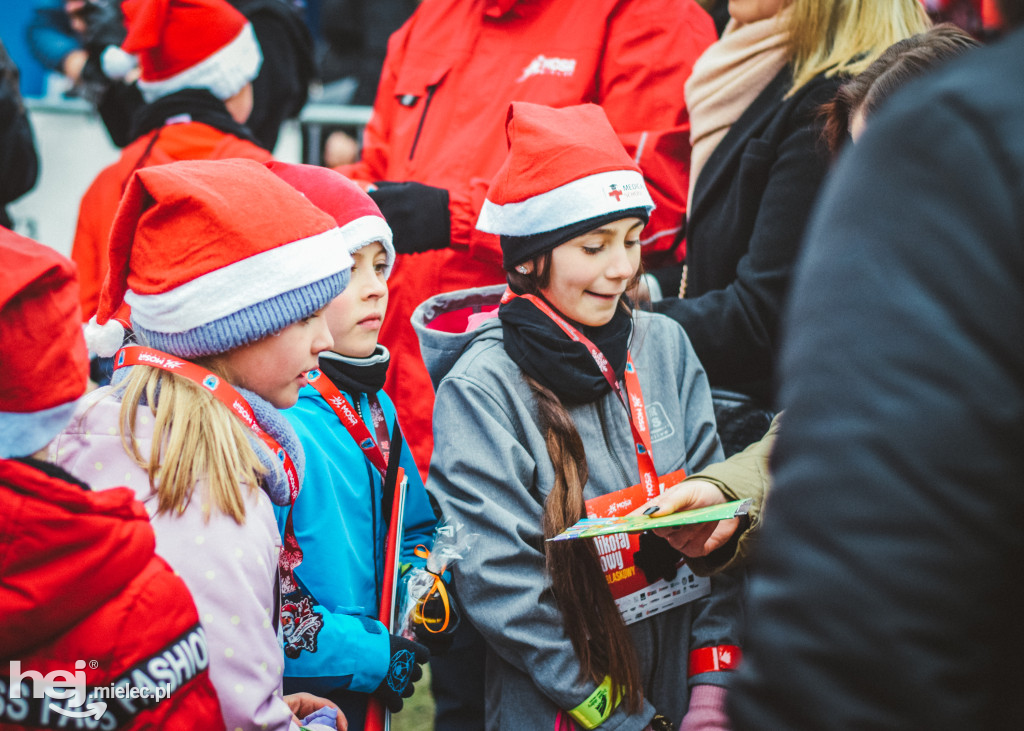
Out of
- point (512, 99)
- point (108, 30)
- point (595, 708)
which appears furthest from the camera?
point (108, 30)

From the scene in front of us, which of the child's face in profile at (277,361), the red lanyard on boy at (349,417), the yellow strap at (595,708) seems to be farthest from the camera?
the red lanyard on boy at (349,417)

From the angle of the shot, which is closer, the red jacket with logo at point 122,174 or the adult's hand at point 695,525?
the adult's hand at point 695,525

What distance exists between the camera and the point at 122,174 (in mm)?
3396

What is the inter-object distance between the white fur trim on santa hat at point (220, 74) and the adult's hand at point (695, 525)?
2514mm

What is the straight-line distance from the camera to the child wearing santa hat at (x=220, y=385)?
1.58 m

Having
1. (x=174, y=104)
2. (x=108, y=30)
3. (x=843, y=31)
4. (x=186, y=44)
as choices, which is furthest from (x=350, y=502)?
(x=108, y=30)

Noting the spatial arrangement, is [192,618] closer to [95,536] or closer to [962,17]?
[95,536]

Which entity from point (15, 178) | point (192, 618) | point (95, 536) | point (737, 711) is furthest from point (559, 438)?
point (15, 178)

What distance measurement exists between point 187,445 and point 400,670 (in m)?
0.77

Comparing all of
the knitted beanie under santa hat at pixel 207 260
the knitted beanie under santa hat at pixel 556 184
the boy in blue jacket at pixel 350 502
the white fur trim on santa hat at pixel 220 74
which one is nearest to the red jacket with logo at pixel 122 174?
the white fur trim on santa hat at pixel 220 74

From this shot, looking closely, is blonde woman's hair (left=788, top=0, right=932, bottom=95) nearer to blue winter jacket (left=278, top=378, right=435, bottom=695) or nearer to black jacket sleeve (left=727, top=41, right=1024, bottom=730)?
blue winter jacket (left=278, top=378, right=435, bottom=695)

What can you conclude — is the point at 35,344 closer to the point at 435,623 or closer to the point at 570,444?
the point at 435,623

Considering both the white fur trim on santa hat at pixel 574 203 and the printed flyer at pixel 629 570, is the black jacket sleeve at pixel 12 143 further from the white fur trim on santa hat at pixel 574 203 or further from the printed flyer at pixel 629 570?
the printed flyer at pixel 629 570

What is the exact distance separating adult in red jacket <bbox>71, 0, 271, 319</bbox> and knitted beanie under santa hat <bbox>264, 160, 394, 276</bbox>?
960 mm
